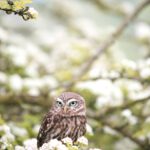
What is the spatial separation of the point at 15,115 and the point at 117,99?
1.05 meters

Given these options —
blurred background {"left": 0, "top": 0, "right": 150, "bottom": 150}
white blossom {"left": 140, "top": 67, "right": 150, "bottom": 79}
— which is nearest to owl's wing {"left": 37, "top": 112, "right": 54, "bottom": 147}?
blurred background {"left": 0, "top": 0, "right": 150, "bottom": 150}

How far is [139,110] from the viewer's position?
24.6ft

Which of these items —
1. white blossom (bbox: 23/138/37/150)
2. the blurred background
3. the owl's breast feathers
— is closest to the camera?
white blossom (bbox: 23/138/37/150)

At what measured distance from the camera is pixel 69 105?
5.27 m

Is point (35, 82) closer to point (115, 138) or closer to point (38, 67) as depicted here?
point (115, 138)

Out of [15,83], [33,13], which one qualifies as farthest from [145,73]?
[33,13]

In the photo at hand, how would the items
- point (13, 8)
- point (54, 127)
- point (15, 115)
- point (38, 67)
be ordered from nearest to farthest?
point (13, 8) < point (54, 127) < point (15, 115) < point (38, 67)

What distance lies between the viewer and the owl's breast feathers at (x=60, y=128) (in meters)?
5.14

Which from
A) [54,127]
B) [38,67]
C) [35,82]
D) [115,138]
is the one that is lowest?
[54,127]

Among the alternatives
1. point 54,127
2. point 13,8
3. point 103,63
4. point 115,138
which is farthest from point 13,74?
point 13,8

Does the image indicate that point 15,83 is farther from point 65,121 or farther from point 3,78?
point 65,121

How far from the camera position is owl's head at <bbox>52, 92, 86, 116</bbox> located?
5211 mm

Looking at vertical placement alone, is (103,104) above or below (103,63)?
below

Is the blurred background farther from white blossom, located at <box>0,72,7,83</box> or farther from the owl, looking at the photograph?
the owl
